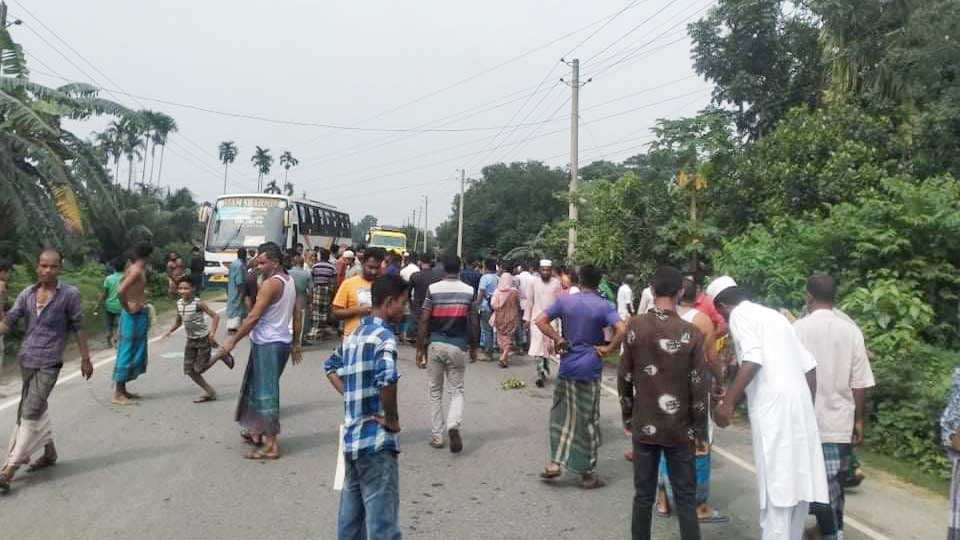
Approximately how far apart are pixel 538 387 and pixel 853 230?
15.5ft

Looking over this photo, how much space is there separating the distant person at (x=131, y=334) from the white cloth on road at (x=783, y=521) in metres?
7.03

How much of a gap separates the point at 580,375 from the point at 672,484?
1.71 metres

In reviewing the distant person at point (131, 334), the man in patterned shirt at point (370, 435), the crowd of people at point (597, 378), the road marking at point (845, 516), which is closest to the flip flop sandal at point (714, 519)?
the crowd of people at point (597, 378)

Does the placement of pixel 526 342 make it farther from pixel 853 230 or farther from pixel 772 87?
pixel 772 87

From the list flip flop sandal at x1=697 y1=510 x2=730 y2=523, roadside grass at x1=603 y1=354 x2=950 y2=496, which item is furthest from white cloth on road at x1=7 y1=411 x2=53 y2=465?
flip flop sandal at x1=697 y1=510 x2=730 y2=523

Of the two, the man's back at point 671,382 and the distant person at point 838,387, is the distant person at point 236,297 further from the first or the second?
the distant person at point 838,387

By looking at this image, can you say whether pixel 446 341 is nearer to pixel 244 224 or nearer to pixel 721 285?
pixel 721 285

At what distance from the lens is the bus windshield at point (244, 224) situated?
2359 centimetres

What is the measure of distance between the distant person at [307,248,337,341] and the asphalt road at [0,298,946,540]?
553cm

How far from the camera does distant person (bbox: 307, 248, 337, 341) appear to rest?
591 inches

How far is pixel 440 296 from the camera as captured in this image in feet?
25.2

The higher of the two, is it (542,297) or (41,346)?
(542,297)

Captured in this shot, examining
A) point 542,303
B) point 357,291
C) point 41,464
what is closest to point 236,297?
point 357,291

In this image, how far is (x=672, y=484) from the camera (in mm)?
4863
